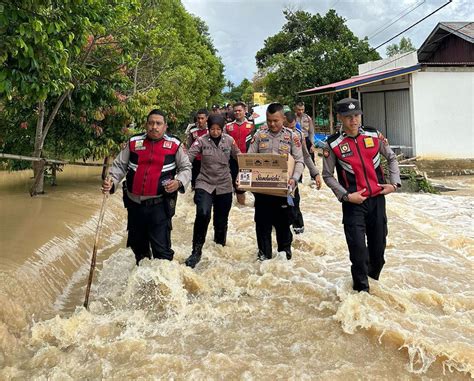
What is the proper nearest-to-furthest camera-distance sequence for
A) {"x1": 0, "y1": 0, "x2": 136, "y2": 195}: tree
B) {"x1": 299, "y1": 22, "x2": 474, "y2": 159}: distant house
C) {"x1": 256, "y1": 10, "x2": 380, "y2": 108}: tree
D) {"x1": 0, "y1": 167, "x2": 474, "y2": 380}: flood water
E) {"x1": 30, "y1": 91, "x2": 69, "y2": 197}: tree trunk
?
{"x1": 0, "y1": 167, "x2": 474, "y2": 380}: flood water → {"x1": 0, "y1": 0, "x2": 136, "y2": 195}: tree → {"x1": 30, "y1": 91, "x2": 69, "y2": 197}: tree trunk → {"x1": 299, "y1": 22, "x2": 474, "y2": 159}: distant house → {"x1": 256, "y1": 10, "x2": 380, "y2": 108}: tree

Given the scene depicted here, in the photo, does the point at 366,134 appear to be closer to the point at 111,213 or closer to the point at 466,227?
the point at 466,227

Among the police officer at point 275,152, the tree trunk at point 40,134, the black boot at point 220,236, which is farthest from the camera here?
the tree trunk at point 40,134

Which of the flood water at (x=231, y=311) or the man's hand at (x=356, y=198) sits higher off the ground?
the man's hand at (x=356, y=198)

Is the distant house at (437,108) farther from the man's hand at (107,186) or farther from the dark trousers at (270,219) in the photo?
the man's hand at (107,186)

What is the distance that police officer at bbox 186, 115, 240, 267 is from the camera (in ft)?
20.0

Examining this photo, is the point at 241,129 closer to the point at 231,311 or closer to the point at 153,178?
the point at 153,178

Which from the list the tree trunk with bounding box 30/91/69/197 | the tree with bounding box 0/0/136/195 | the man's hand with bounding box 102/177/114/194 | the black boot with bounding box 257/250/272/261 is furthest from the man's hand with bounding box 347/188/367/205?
the tree trunk with bounding box 30/91/69/197

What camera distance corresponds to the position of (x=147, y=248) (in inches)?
211

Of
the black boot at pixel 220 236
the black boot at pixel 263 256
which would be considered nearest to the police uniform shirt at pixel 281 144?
the black boot at pixel 263 256

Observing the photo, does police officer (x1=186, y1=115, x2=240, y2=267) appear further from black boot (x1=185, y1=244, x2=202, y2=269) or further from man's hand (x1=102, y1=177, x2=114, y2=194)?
man's hand (x1=102, y1=177, x2=114, y2=194)

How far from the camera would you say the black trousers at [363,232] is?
14.9 ft

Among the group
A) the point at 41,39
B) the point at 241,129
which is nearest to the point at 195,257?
the point at 41,39

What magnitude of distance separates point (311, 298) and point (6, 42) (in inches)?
167

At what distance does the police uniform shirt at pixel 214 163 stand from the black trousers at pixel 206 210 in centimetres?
8
